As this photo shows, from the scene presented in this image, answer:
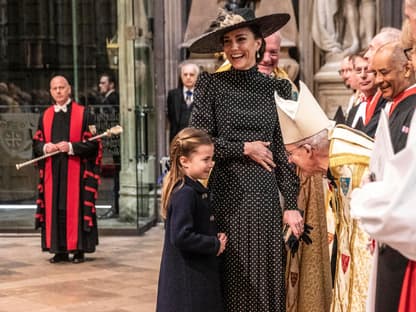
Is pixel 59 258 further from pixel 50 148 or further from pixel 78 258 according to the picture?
pixel 50 148

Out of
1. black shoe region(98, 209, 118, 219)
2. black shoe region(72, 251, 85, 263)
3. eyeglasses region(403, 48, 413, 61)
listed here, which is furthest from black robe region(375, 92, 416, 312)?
black shoe region(98, 209, 118, 219)

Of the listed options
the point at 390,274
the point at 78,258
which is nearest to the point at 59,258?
the point at 78,258

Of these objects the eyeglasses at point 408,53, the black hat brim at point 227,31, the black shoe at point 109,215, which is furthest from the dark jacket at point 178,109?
the eyeglasses at point 408,53

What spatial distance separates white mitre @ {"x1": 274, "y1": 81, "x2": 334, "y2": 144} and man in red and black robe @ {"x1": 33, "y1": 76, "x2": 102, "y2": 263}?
13.6 feet

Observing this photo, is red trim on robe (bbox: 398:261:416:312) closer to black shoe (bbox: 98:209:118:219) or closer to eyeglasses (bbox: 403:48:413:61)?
eyeglasses (bbox: 403:48:413:61)

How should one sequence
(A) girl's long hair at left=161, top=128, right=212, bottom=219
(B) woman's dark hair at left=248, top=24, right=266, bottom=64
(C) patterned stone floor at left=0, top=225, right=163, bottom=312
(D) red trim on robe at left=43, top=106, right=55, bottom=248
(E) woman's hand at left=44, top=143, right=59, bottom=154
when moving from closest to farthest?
(A) girl's long hair at left=161, top=128, right=212, bottom=219 → (B) woman's dark hair at left=248, top=24, right=266, bottom=64 → (C) patterned stone floor at left=0, top=225, right=163, bottom=312 → (E) woman's hand at left=44, top=143, right=59, bottom=154 → (D) red trim on robe at left=43, top=106, right=55, bottom=248

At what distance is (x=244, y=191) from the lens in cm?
416

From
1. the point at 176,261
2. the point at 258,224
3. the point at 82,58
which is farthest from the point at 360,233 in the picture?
the point at 82,58

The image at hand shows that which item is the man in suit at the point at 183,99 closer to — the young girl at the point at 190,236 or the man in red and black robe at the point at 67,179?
the man in red and black robe at the point at 67,179

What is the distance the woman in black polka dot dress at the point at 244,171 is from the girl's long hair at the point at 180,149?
0.10 metres

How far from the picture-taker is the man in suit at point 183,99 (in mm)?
9859

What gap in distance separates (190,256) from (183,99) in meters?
5.91

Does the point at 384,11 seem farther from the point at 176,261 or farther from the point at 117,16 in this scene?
the point at 176,261

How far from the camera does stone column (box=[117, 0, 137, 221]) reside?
32.2 feet
